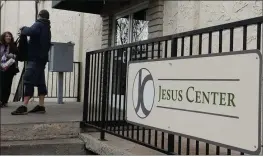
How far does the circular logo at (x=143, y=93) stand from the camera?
3204 mm

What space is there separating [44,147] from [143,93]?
1.85 metres

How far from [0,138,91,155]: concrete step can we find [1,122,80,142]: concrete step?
0.12 meters

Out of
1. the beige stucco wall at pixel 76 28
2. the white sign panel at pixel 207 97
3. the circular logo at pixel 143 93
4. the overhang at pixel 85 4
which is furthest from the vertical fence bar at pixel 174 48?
the beige stucco wall at pixel 76 28

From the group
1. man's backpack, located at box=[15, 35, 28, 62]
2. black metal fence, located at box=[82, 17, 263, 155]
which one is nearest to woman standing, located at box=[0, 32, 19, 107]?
man's backpack, located at box=[15, 35, 28, 62]

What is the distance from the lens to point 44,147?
14.9ft

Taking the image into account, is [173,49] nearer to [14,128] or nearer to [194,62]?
[194,62]

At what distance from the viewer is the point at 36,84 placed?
229 inches

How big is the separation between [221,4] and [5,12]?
1827 centimetres

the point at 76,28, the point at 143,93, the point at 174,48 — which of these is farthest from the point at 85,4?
the point at 174,48

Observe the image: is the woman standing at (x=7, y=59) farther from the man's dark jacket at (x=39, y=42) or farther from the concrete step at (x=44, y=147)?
the concrete step at (x=44, y=147)

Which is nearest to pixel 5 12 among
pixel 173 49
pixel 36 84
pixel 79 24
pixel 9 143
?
pixel 79 24

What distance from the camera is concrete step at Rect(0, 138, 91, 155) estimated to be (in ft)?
14.4

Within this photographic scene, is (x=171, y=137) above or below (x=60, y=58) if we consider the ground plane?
below

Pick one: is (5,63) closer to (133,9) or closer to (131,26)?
(131,26)
